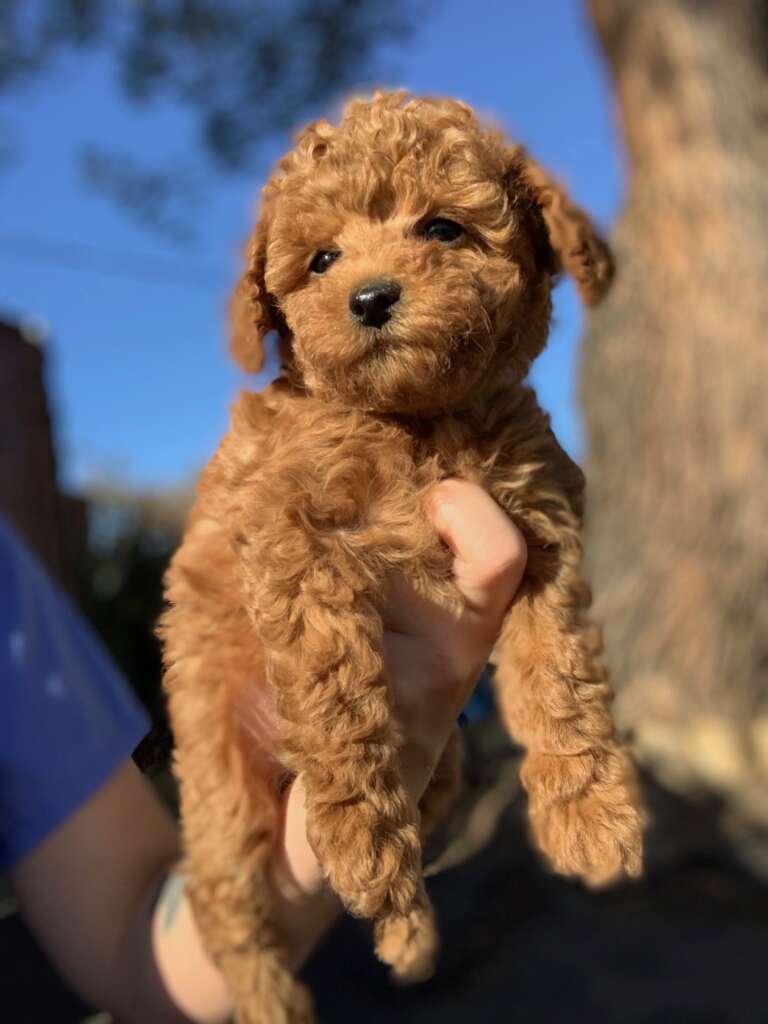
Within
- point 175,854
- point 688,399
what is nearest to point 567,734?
point 175,854

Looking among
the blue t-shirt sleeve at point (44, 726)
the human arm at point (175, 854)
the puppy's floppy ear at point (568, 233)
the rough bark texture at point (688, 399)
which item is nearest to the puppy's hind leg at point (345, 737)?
the human arm at point (175, 854)

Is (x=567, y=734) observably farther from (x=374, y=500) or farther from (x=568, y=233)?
(x=568, y=233)

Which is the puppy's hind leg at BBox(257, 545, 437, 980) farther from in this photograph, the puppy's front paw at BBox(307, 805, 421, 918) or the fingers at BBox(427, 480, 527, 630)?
the fingers at BBox(427, 480, 527, 630)

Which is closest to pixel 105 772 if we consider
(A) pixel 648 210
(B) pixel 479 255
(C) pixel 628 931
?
(B) pixel 479 255

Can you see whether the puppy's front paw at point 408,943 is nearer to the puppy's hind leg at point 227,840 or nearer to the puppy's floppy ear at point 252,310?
the puppy's hind leg at point 227,840

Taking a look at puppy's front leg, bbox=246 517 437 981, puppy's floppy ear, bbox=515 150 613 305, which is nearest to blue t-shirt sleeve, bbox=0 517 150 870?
puppy's front leg, bbox=246 517 437 981

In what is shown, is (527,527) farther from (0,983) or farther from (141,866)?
(0,983)
